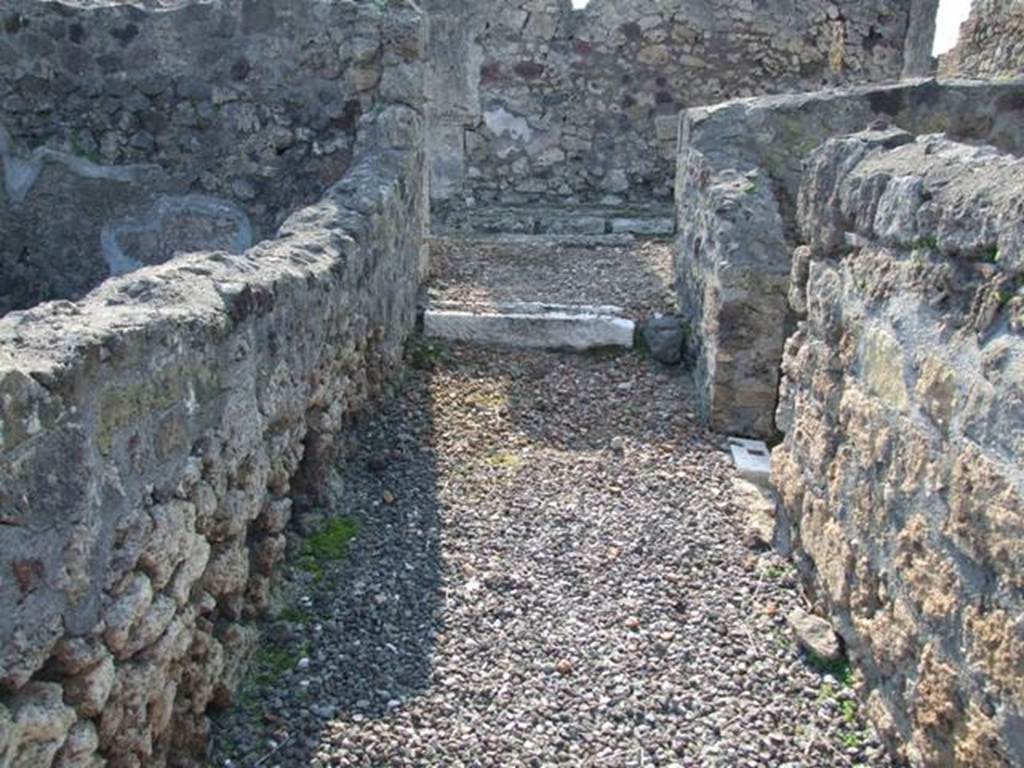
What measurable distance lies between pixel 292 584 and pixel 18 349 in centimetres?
177

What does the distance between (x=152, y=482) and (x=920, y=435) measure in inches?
74.6

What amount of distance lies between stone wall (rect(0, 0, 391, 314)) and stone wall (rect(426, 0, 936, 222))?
438 centimetres

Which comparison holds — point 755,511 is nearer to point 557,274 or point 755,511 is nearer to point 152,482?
point 152,482

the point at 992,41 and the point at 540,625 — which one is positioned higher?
the point at 992,41

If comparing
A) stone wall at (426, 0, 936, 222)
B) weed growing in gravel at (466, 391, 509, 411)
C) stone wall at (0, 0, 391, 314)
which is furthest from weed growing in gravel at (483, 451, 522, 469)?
stone wall at (426, 0, 936, 222)

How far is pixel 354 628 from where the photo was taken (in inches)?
130

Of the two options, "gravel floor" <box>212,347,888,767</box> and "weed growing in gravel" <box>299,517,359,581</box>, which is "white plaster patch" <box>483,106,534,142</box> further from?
"weed growing in gravel" <box>299,517,359,581</box>

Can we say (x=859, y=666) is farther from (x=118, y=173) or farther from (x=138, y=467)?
(x=118, y=173)

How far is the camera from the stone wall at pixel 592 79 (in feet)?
33.7


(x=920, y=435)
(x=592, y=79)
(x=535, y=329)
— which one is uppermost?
→ (x=592, y=79)

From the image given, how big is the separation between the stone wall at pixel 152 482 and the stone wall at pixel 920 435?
6.02 feet

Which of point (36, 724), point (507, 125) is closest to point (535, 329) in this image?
point (36, 724)

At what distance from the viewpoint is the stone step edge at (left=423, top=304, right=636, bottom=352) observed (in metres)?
6.14

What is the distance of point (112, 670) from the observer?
208 cm
